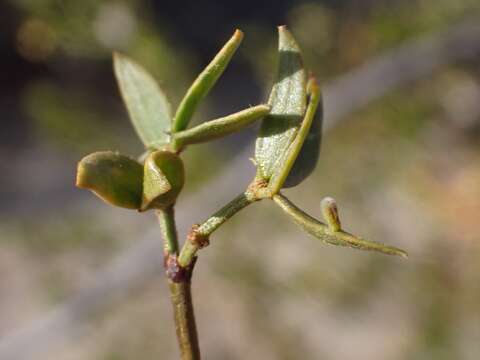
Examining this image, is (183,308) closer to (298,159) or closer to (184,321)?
(184,321)

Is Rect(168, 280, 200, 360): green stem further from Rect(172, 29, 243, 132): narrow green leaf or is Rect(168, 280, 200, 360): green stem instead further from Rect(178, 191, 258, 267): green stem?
Rect(172, 29, 243, 132): narrow green leaf

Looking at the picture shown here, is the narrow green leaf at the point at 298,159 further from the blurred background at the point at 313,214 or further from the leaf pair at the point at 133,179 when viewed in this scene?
the blurred background at the point at 313,214

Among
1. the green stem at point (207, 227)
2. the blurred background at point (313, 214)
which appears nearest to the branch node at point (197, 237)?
the green stem at point (207, 227)

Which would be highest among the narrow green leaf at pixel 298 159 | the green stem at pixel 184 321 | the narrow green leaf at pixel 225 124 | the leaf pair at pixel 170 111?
the leaf pair at pixel 170 111

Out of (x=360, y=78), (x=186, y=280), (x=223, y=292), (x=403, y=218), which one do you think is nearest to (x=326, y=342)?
(x=223, y=292)

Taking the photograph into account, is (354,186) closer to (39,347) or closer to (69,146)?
(69,146)

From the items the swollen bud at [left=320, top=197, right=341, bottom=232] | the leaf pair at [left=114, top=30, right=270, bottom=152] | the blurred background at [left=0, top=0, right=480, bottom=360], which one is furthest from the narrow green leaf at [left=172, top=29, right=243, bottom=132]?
the blurred background at [left=0, top=0, right=480, bottom=360]
